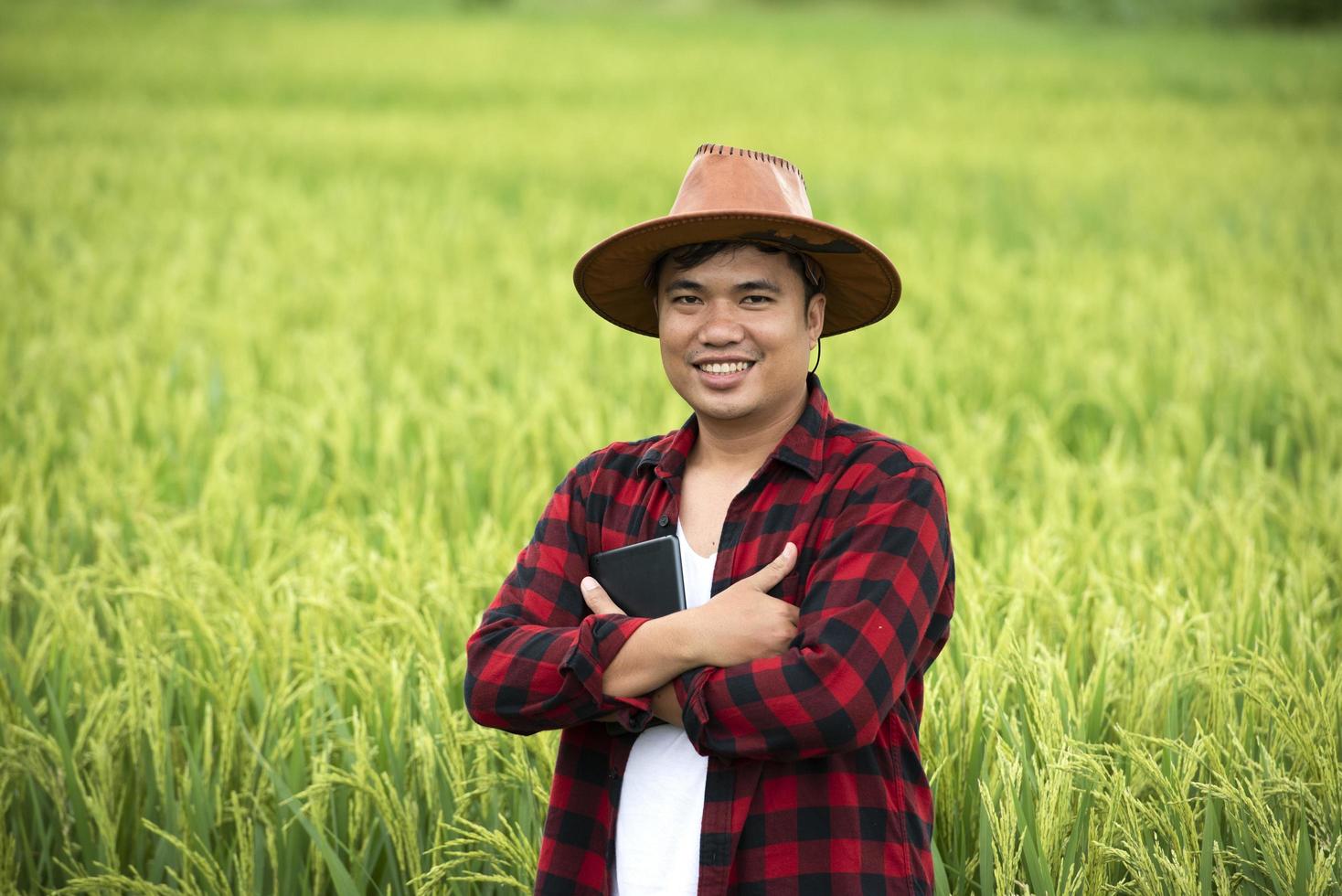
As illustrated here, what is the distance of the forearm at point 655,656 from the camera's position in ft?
4.70

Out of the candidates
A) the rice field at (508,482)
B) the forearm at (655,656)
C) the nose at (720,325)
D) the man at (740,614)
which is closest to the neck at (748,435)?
the man at (740,614)

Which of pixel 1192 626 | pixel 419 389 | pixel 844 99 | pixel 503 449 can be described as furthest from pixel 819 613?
pixel 844 99

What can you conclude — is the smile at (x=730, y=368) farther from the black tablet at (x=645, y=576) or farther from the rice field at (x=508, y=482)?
the rice field at (x=508, y=482)

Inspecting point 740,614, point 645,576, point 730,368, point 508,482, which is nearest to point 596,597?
point 645,576

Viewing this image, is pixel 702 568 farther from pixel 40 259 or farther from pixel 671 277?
Answer: pixel 40 259

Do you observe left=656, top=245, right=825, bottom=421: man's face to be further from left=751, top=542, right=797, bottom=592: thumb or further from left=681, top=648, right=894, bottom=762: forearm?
left=681, top=648, right=894, bottom=762: forearm

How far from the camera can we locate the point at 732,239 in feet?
5.12

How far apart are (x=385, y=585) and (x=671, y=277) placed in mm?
1336

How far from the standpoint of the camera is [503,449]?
3.68m

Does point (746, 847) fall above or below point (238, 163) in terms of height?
below

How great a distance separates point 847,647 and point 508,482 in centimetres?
228

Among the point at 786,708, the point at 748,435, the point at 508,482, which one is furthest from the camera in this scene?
the point at 508,482

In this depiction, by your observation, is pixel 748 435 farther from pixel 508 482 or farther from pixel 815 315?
pixel 508 482

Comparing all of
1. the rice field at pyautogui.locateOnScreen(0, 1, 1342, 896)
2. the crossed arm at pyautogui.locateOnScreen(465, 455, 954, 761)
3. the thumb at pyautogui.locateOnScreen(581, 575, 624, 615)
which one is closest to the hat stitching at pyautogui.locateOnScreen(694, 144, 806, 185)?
the crossed arm at pyautogui.locateOnScreen(465, 455, 954, 761)
